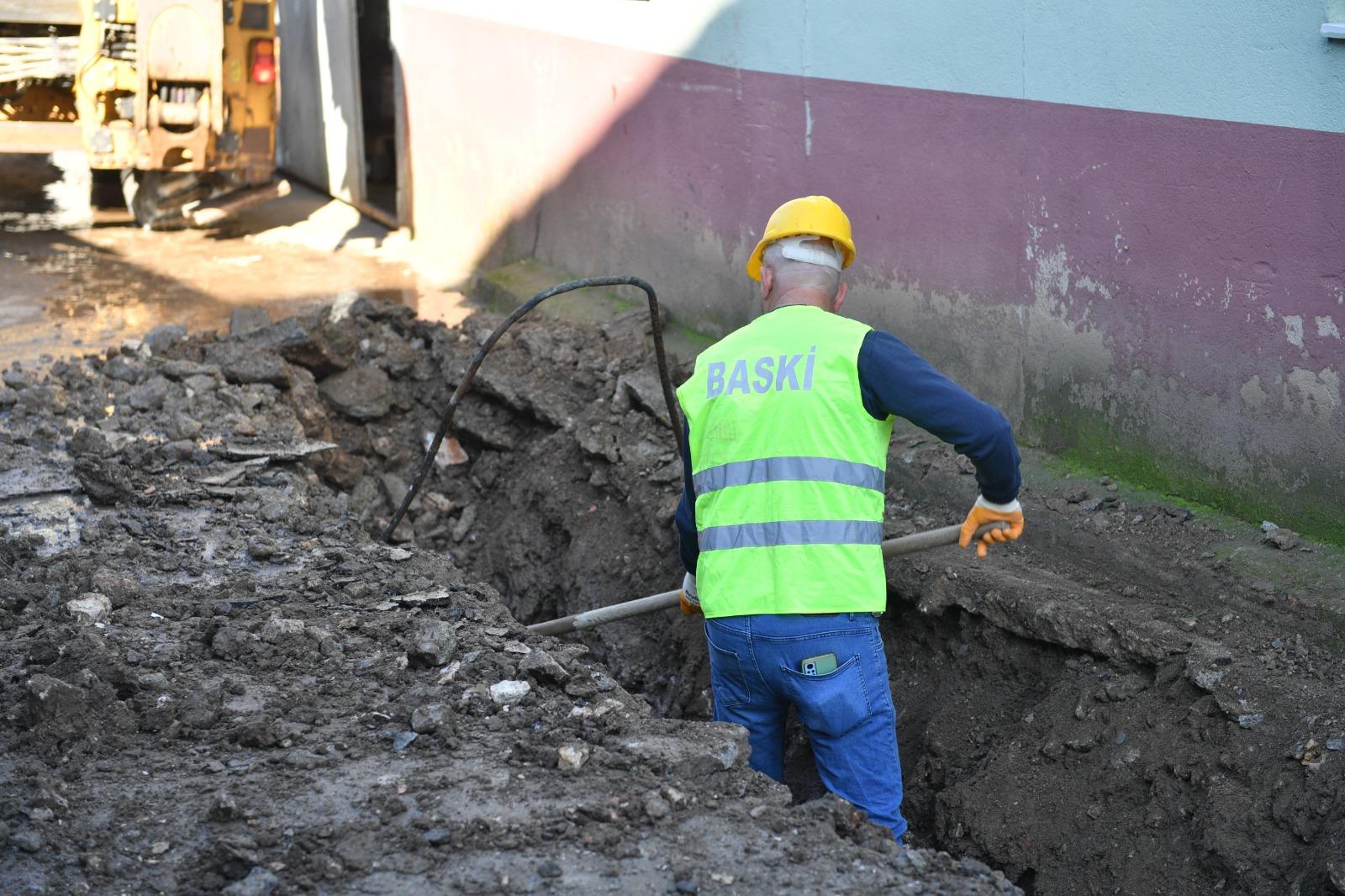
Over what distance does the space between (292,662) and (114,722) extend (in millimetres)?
493

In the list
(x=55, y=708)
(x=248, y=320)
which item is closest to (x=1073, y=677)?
(x=55, y=708)

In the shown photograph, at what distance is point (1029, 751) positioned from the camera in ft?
12.2

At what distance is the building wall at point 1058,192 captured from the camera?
386 cm

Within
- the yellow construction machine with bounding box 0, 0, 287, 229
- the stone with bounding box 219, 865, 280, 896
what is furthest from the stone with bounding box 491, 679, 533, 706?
the yellow construction machine with bounding box 0, 0, 287, 229

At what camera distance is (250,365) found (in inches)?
232

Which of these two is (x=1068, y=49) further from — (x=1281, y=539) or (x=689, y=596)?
(x=689, y=596)

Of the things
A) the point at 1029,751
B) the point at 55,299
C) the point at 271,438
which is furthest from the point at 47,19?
the point at 1029,751

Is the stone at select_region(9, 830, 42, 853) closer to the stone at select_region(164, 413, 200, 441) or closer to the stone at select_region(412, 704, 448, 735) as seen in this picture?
the stone at select_region(412, 704, 448, 735)

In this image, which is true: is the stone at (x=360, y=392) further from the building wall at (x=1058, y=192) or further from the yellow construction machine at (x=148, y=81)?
the yellow construction machine at (x=148, y=81)

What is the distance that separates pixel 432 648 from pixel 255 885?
1.04 metres

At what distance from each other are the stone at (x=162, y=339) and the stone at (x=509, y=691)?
372 cm

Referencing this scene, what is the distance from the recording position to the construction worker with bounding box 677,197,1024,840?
124 inches

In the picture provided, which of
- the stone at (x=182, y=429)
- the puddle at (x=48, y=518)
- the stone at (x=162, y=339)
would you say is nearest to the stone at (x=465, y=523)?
the stone at (x=182, y=429)

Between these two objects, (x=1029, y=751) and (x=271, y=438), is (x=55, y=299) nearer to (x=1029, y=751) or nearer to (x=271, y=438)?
(x=271, y=438)
